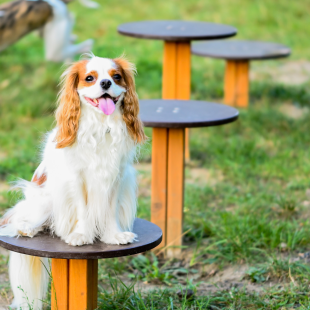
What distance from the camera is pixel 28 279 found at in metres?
2.86

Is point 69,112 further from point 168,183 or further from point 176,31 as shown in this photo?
point 176,31

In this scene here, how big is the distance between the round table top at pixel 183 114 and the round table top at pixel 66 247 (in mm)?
1086

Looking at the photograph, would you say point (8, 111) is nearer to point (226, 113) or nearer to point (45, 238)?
point (226, 113)

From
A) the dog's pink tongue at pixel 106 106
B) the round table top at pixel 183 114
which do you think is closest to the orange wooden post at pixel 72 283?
the dog's pink tongue at pixel 106 106

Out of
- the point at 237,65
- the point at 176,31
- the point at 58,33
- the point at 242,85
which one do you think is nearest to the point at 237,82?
the point at 242,85

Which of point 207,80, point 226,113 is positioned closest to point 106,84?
point 226,113

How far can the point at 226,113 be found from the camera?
395 centimetres

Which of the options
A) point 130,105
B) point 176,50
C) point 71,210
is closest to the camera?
point 130,105

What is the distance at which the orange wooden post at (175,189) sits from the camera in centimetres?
392

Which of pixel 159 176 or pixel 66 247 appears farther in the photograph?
pixel 159 176

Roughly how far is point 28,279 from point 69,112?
0.96 meters

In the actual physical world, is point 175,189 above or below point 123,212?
below

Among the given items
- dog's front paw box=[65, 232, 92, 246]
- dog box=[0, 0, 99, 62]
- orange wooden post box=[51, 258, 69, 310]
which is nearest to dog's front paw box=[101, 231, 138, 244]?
dog's front paw box=[65, 232, 92, 246]

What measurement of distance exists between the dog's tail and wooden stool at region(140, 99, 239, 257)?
1258 mm
